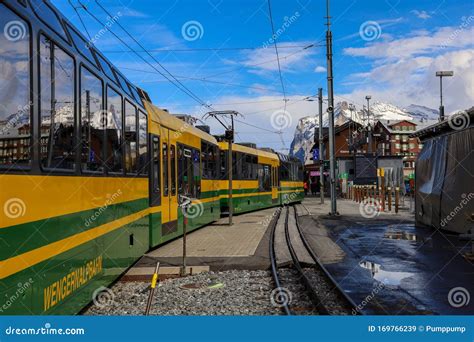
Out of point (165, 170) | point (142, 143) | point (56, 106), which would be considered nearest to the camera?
point (56, 106)

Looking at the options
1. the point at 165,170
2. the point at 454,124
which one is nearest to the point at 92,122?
the point at 165,170

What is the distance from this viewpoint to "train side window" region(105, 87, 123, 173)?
25.7 ft

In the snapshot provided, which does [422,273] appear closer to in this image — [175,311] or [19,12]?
[175,311]

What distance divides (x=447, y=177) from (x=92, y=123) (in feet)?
38.8

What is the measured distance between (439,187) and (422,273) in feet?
23.2

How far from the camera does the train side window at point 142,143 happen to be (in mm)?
10453

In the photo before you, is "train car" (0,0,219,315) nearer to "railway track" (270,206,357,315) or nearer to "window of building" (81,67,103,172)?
"window of building" (81,67,103,172)

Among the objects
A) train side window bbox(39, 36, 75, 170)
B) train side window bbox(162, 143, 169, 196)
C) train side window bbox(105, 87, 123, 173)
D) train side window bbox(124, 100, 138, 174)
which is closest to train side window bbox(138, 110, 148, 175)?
train side window bbox(124, 100, 138, 174)

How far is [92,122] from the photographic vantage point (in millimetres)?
6879

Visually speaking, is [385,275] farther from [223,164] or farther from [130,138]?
[223,164]

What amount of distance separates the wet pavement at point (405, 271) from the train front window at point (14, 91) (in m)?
4.68

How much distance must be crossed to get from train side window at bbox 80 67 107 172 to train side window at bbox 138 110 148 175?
278cm

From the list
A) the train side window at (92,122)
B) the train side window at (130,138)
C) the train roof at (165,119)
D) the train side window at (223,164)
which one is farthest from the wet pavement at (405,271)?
the train side window at (223,164)

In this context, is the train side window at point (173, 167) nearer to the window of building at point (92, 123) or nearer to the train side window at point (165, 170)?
the train side window at point (165, 170)
